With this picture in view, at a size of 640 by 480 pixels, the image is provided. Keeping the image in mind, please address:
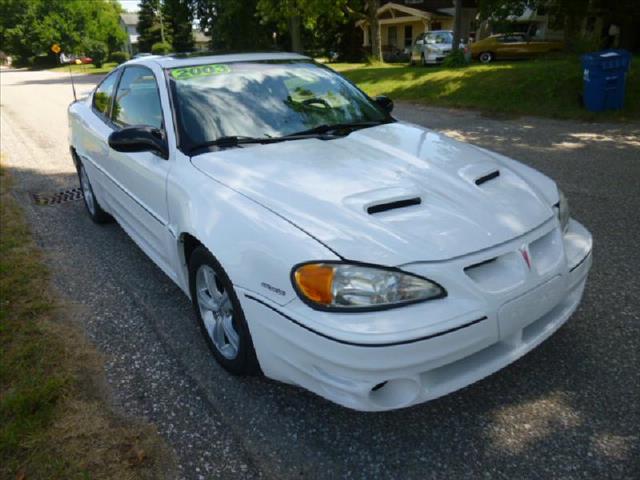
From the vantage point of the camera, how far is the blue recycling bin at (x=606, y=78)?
30.5ft

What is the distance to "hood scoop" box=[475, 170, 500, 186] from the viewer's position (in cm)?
269

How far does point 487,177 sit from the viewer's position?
277 cm

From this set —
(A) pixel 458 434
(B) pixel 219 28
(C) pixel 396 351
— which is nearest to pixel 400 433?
(A) pixel 458 434

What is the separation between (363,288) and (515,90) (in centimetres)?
1079

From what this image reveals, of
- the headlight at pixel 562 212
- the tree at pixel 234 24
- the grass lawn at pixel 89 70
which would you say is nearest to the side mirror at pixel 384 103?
the headlight at pixel 562 212

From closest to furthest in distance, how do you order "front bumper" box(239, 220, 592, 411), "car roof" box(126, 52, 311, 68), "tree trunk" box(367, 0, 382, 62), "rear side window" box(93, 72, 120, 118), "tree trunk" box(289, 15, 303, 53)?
"front bumper" box(239, 220, 592, 411), "car roof" box(126, 52, 311, 68), "rear side window" box(93, 72, 120, 118), "tree trunk" box(367, 0, 382, 62), "tree trunk" box(289, 15, 303, 53)

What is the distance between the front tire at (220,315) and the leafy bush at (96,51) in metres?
56.1

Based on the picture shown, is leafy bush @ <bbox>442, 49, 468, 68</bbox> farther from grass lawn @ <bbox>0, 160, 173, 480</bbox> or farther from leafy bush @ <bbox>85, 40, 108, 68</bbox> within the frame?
leafy bush @ <bbox>85, 40, 108, 68</bbox>

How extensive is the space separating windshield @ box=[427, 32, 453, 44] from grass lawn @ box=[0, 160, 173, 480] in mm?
22975

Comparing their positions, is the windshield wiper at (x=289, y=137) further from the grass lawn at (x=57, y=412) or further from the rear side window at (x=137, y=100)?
the grass lawn at (x=57, y=412)

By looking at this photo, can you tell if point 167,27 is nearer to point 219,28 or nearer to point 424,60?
point 219,28

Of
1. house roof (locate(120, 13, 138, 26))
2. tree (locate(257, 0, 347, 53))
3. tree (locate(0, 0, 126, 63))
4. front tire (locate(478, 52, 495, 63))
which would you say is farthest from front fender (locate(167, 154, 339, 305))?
house roof (locate(120, 13, 138, 26))

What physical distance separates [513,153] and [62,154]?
285 inches

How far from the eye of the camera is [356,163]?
285 cm
